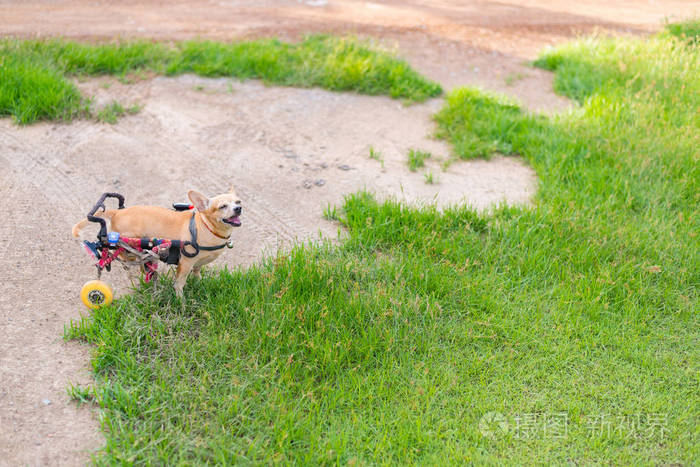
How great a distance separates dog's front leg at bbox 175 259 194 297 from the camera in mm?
4234

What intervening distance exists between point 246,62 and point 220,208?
4515 mm

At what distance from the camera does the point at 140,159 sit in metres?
6.34

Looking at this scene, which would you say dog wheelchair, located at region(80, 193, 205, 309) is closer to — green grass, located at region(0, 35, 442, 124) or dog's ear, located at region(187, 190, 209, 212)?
dog's ear, located at region(187, 190, 209, 212)

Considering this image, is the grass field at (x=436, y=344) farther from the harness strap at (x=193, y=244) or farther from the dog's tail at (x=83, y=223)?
the dog's tail at (x=83, y=223)

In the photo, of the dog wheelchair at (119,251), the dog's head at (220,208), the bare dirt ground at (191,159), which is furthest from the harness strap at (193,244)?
the bare dirt ground at (191,159)

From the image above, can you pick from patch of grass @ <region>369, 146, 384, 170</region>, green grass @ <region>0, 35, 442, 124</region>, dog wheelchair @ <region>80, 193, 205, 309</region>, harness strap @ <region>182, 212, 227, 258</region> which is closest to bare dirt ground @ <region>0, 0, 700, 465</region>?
patch of grass @ <region>369, 146, 384, 170</region>

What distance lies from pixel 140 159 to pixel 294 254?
246cm

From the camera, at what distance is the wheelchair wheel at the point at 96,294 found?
4234mm

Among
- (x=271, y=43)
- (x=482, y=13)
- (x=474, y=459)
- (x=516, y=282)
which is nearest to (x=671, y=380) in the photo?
(x=516, y=282)

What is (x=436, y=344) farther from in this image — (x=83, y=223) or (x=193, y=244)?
(x=83, y=223)

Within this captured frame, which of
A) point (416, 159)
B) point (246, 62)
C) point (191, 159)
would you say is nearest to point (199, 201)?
point (191, 159)

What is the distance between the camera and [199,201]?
413 cm

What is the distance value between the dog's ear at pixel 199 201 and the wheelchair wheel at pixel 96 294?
0.87 metres

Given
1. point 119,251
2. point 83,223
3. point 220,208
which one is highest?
point 220,208
